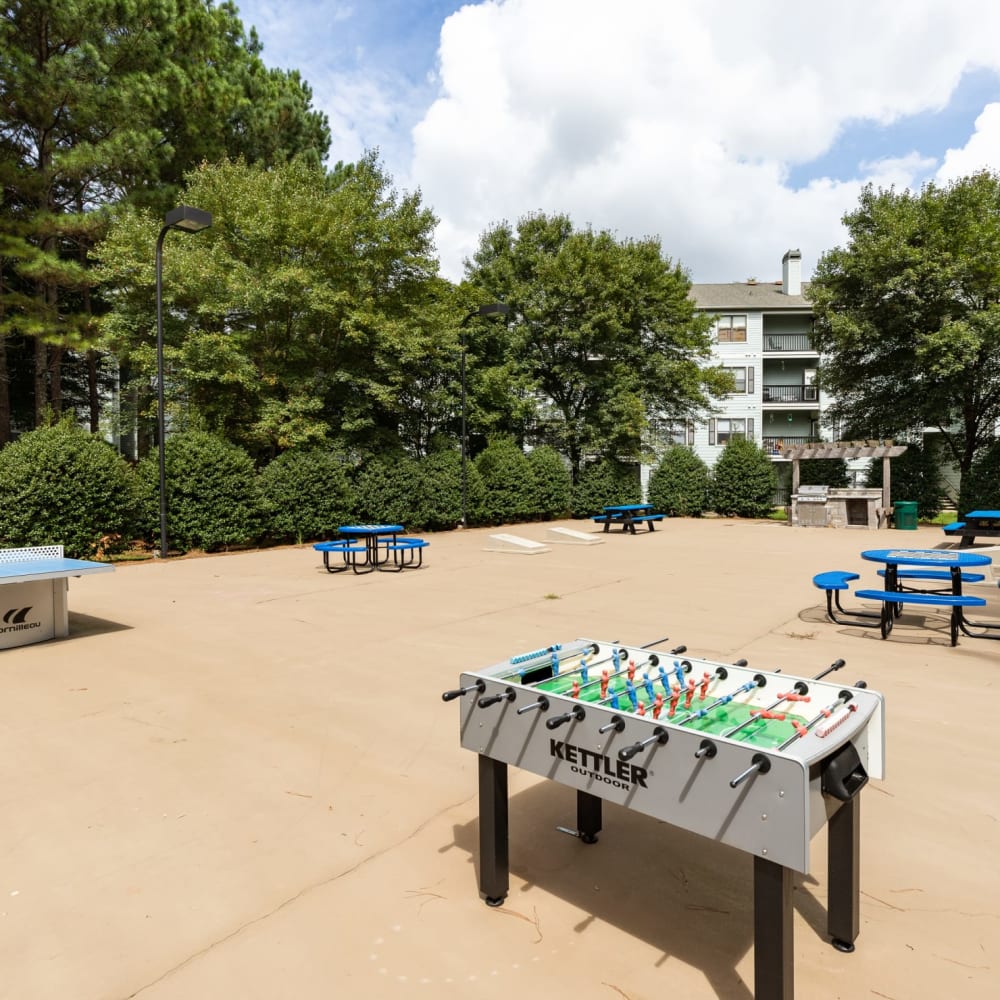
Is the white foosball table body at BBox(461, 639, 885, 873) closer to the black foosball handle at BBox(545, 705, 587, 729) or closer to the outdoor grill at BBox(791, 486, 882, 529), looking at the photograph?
the black foosball handle at BBox(545, 705, 587, 729)

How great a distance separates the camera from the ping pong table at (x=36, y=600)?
20.2 ft

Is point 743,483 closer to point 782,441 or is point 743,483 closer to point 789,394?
point 782,441

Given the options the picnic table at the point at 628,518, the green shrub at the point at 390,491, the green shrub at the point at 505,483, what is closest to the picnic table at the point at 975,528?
the picnic table at the point at 628,518

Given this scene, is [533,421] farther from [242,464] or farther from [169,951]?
[169,951]

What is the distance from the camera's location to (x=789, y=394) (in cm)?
4006

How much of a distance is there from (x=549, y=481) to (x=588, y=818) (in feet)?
68.1

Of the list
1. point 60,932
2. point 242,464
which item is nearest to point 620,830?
point 60,932

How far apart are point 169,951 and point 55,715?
2918 mm

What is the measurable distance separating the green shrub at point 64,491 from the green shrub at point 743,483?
19.9 metres

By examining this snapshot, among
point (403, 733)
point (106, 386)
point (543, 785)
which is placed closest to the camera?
point (543, 785)

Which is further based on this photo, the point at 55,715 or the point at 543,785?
the point at 55,715

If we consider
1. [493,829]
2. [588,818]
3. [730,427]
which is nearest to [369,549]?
[588,818]

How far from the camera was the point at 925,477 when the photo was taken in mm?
22391

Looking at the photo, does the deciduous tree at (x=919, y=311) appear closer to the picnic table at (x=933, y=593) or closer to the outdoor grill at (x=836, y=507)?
the outdoor grill at (x=836, y=507)
